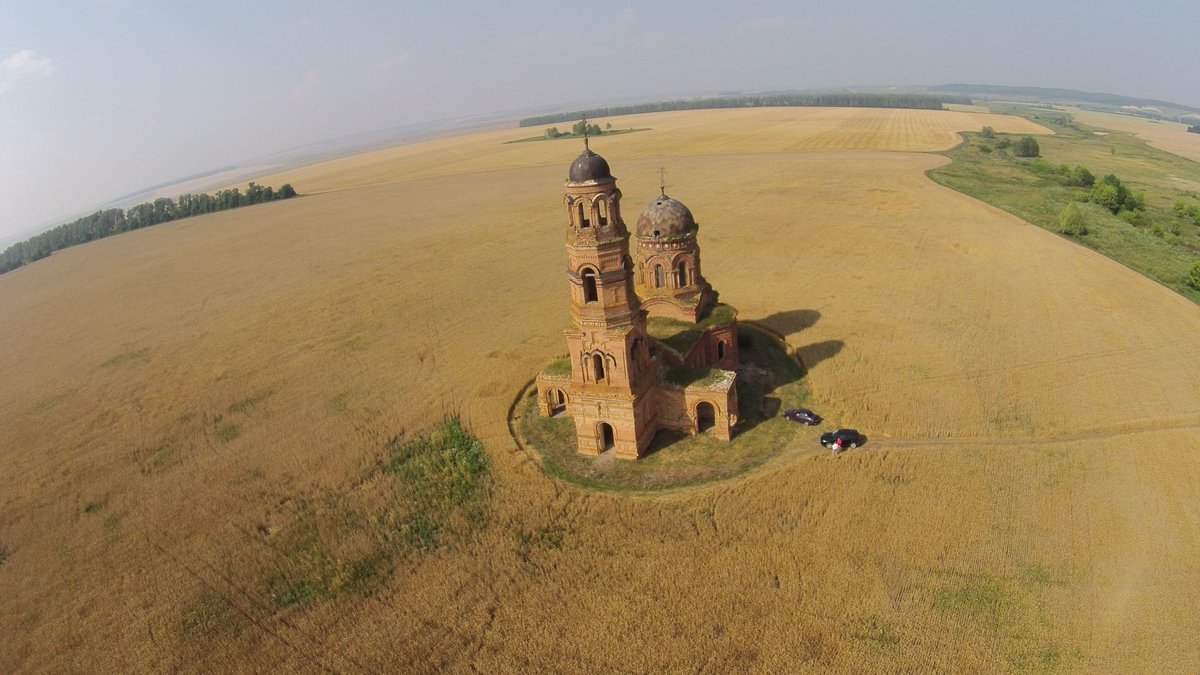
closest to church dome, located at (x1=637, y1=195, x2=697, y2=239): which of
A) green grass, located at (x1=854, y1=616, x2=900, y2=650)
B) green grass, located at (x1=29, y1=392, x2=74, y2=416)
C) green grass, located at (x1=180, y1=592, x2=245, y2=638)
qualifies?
green grass, located at (x1=854, y1=616, x2=900, y2=650)

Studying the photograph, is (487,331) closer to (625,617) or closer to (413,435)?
(413,435)

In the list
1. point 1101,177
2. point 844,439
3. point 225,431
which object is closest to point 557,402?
point 844,439

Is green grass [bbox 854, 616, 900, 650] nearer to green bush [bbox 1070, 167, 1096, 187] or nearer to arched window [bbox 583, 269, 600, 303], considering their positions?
arched window [bbox 583, 269, 600, 303]

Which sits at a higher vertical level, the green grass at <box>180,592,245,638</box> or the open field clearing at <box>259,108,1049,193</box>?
the open field clearing at <box>259,108,1049,193</box>

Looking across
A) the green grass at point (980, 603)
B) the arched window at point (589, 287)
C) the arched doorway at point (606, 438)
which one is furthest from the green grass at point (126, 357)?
the green grass at point (980, 603)

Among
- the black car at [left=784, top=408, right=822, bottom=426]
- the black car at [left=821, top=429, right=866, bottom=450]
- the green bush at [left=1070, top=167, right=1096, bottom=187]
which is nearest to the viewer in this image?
the black car at [left=821, top=429, right=866, bottom=450]

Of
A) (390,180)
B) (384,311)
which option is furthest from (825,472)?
(390,180)
